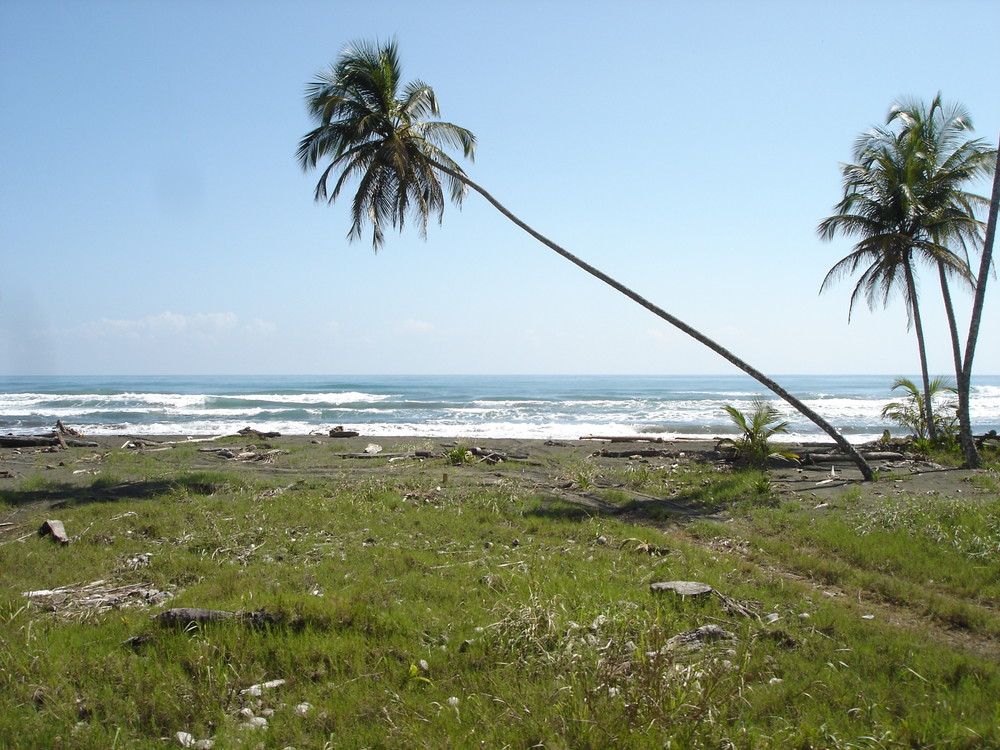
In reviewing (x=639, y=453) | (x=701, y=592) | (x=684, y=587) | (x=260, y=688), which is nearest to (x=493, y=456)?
(x=639, y=453)

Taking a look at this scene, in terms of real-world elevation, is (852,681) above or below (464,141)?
below

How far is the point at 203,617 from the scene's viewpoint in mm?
4703

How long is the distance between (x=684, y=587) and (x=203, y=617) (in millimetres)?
4066

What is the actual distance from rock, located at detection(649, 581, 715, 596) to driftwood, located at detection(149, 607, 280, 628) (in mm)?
3300

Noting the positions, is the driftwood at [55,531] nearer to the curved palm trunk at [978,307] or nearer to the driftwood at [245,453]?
the driftwood at [245,453]

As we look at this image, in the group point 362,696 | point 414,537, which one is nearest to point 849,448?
point 414,537

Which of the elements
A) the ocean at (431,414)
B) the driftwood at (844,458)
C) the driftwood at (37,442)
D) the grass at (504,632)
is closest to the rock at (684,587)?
the grass at (504,632)

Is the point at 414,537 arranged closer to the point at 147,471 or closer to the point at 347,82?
the point at 147,471

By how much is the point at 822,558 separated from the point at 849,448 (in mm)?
5894

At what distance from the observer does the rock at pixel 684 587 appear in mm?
5262

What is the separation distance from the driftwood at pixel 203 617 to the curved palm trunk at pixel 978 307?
1353 centimetres

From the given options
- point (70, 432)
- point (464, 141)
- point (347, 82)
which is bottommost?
point (70, 432)

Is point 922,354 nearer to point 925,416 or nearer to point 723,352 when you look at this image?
point 925,416

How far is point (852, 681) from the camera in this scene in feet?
12.9
